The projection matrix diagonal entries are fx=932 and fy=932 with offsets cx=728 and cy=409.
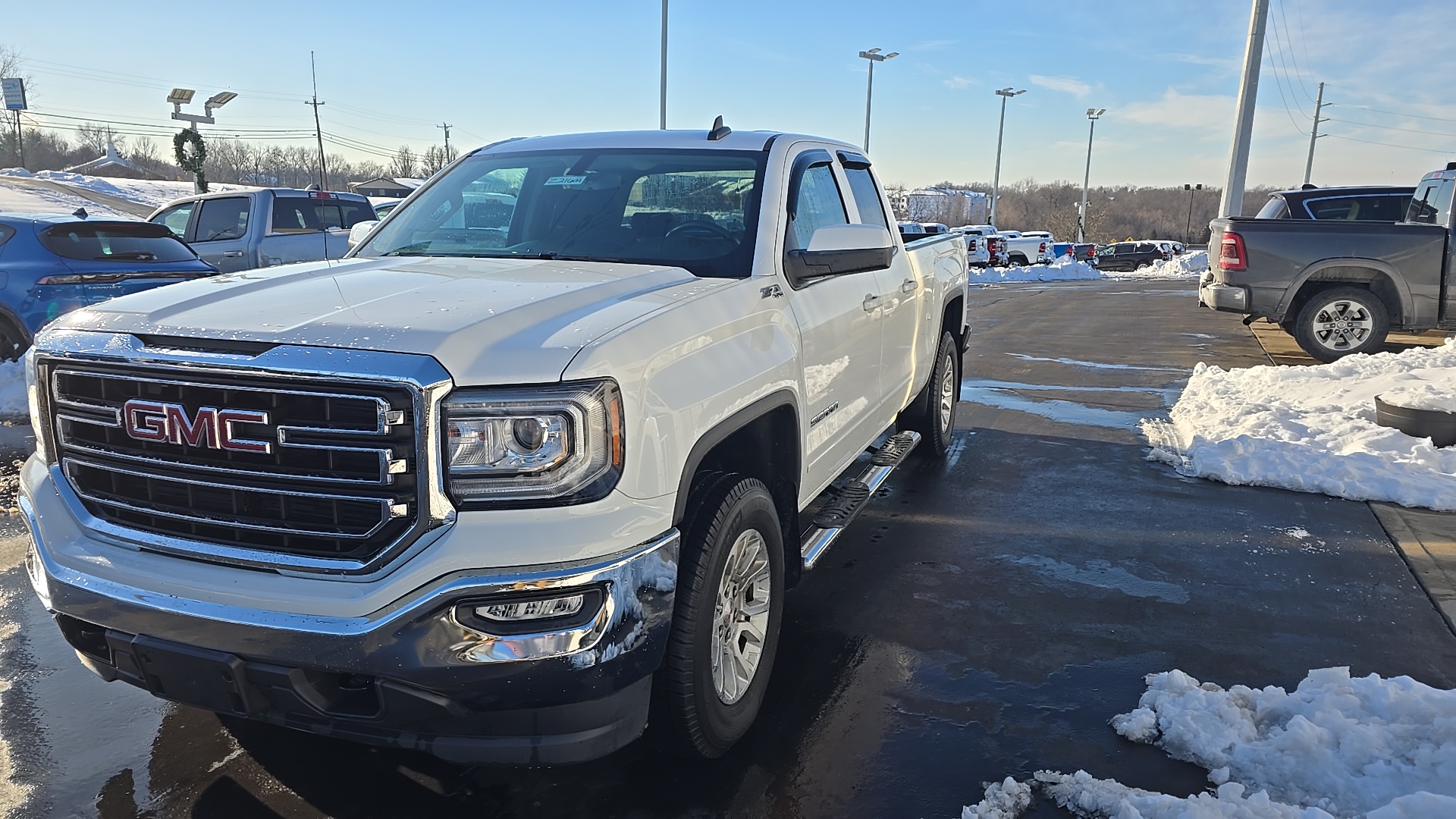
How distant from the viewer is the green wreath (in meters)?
33.4

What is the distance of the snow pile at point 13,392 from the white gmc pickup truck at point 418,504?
251 inches

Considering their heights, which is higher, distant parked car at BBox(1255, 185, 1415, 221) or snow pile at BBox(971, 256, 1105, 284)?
distant parked car at BBox(1255, 185, 1415, 221)

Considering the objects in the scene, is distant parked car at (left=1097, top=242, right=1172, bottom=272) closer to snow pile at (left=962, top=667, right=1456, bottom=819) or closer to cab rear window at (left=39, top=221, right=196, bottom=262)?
cab rear window at (left=39, top=221, right=196, bottom=262)

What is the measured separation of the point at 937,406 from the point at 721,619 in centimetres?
387

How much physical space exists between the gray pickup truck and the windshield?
8.72 meters

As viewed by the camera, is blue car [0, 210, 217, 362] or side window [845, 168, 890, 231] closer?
side window [845, 168, 890, 231]

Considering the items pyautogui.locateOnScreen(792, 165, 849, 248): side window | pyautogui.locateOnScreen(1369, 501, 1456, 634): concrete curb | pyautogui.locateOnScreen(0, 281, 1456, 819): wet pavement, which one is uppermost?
pyautogui.locateOnScreen(792, 165, 849, 248): side window

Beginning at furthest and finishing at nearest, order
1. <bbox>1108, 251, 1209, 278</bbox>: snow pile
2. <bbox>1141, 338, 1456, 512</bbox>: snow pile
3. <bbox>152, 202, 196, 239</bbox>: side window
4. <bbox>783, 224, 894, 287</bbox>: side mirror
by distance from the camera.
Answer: <bbox>1108, 251, 1209, 278</bbox>: snow pile < <bbox>152, 202, 196, 239</bbox>: side window < <bbox>1141, 338, 1456, 512</bbox>: snow pile < <bbox>783, 224, 894, 287</bbox>: side mirror

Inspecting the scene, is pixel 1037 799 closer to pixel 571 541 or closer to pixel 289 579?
pixel 571 541

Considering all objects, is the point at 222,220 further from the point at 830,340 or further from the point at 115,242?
the point at 830,340

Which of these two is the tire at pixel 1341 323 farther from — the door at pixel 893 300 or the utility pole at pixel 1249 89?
the utility pole at pixel 1249 89

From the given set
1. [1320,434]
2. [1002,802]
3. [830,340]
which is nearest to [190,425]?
[830,340]

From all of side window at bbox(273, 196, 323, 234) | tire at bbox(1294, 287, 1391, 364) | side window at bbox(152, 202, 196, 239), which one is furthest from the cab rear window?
tire at bbox(1294, 287, 1391, 364)

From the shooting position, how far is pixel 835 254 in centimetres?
347
